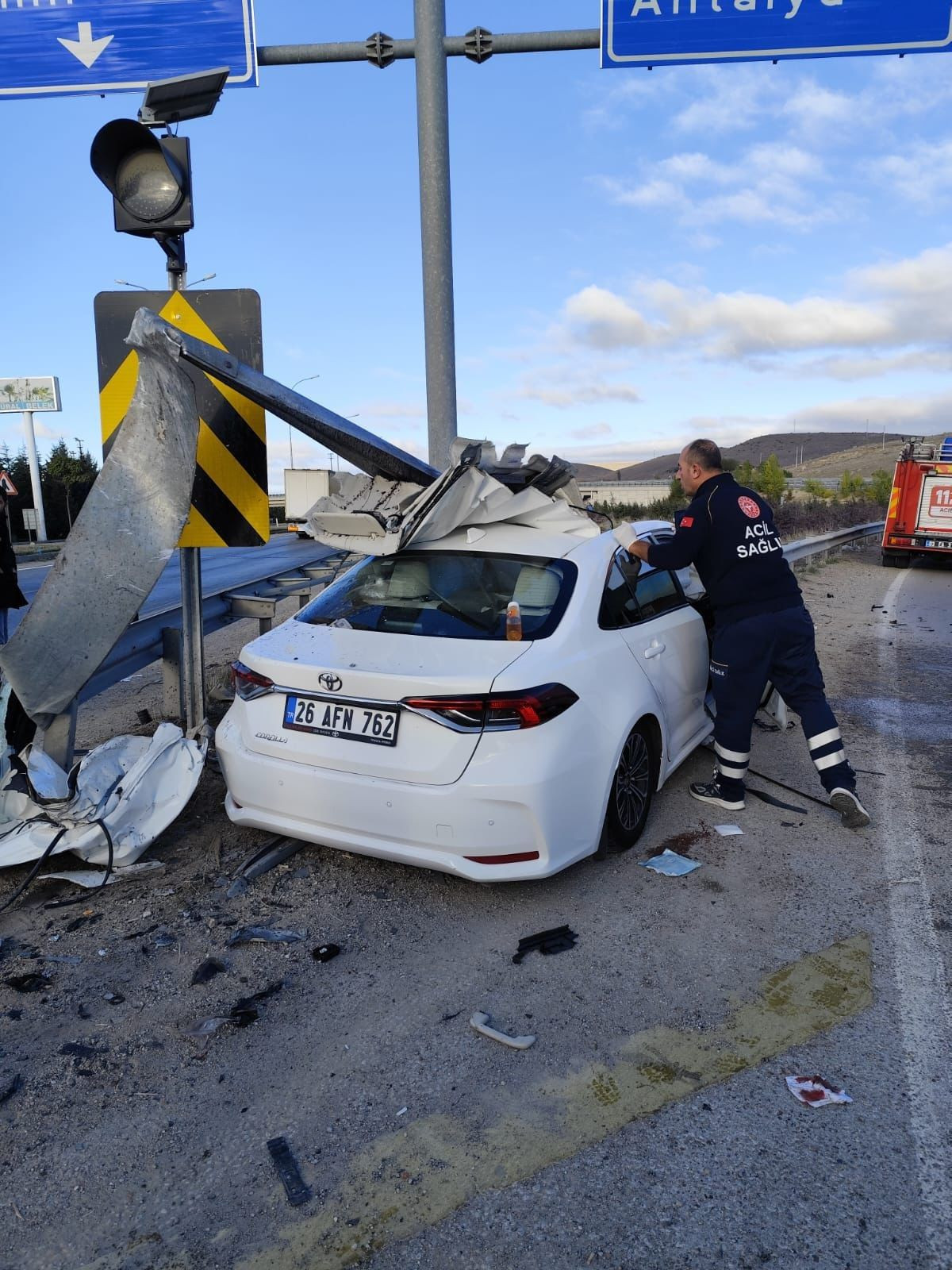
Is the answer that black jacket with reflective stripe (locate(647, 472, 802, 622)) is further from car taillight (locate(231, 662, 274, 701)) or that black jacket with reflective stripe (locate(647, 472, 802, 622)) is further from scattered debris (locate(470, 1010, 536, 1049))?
scattered debris (locate(470, 1010, 536, 1049))

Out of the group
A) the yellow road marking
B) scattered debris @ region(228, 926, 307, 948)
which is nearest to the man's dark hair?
the yellow road marking

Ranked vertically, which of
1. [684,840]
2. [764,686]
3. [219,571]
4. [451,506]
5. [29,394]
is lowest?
[219,571]

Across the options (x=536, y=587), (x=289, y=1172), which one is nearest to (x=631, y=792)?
(x=536, y=587)

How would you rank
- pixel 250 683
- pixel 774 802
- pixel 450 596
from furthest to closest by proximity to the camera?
pixel 774 802 → pixel 450 596 → pixel 250 683

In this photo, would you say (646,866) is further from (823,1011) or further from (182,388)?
(182,388)

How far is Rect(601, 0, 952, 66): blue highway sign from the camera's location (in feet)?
19.5

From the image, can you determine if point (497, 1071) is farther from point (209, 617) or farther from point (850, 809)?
point (209, 617)

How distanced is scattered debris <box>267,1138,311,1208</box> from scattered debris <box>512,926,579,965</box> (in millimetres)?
1171

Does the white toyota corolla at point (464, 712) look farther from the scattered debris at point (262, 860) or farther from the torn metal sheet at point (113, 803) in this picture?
the torn metal sheet at point (113, 803)

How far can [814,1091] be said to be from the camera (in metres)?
2.70

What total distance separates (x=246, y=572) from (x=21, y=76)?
14654 mm

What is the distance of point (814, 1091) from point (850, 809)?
2.37m

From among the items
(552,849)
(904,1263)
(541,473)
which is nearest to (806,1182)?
(904,1263)

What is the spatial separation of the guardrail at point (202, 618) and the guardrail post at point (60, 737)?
33 centimetres
